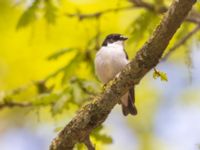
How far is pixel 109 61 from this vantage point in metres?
5.26

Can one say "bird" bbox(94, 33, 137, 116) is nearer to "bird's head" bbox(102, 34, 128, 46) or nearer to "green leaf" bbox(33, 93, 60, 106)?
"bird's head" bbox(102, 34, 128, 46)

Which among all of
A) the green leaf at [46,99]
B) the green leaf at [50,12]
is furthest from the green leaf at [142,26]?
the green leaf at [46,99]

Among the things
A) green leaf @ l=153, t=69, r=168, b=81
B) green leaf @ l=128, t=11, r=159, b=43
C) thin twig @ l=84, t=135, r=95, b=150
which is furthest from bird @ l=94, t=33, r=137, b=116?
green leaf @ l=153, t=69, r=168, b=81

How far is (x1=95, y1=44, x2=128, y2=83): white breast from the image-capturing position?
16.9ft

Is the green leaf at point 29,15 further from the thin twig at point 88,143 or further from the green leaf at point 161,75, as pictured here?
the green leaf at point 161,75

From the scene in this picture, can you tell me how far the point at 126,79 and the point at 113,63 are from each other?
172cm

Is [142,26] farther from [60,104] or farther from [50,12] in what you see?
[60,104]

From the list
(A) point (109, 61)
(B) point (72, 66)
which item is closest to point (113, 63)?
(A) point (109, 61)

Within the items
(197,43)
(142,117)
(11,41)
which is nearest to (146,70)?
(197,43)

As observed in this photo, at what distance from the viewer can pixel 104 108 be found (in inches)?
145

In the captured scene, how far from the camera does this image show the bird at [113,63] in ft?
16.9

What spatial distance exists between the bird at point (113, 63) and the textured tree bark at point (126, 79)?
122cm

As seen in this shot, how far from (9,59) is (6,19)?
757mm

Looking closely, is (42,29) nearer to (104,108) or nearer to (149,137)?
(149,137)
